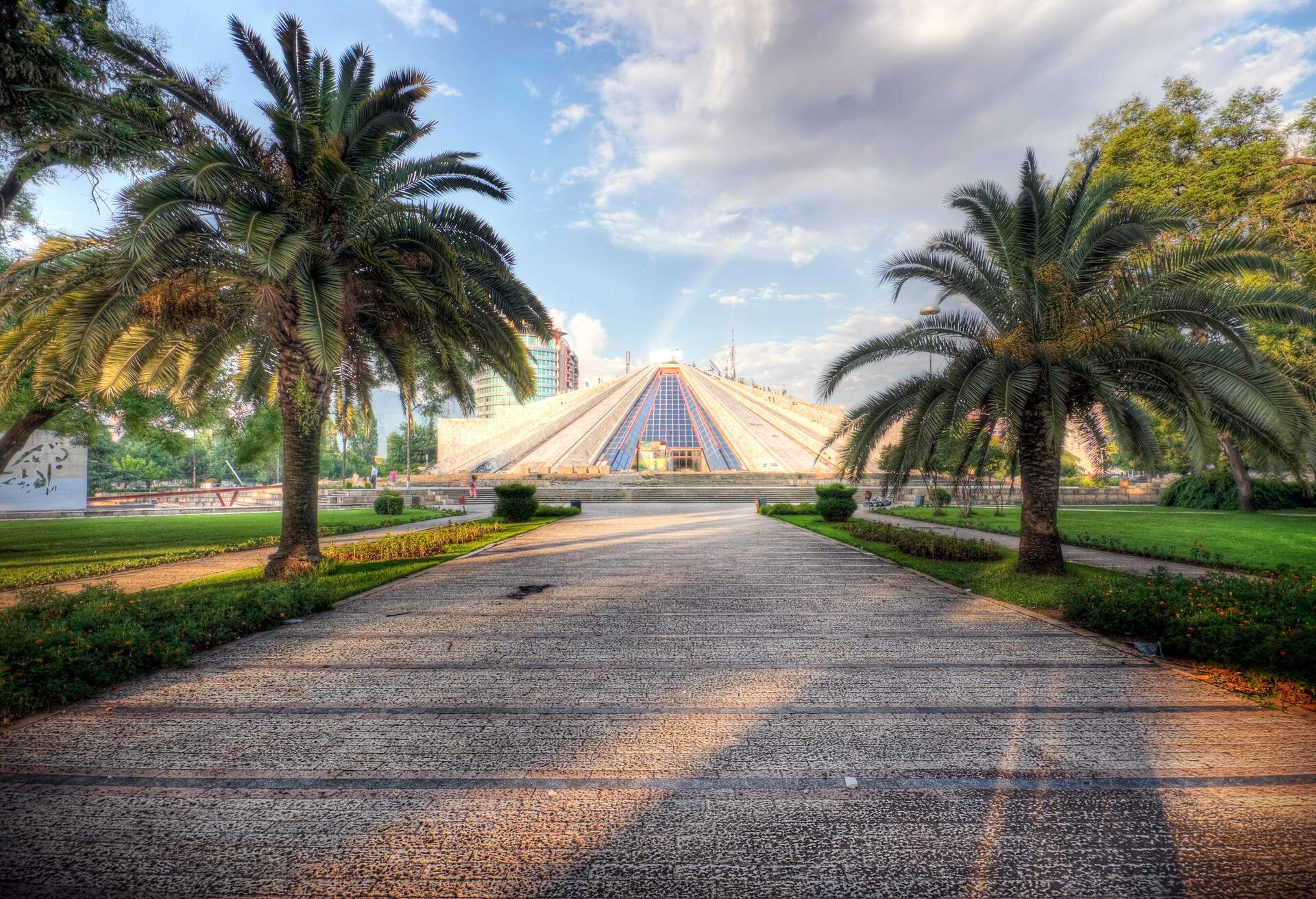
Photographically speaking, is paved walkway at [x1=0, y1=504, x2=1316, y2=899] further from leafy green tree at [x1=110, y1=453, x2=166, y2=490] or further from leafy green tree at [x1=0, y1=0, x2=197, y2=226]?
leafy green tree at [x1=110, y1=453, x2=166, y2=490]

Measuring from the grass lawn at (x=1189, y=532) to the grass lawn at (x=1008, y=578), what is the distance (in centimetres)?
203

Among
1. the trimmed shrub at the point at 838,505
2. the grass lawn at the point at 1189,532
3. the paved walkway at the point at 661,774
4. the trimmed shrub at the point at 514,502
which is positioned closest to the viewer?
the paved walkway at the point at 661,774

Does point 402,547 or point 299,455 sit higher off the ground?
point 299,455

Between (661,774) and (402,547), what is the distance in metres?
8.54

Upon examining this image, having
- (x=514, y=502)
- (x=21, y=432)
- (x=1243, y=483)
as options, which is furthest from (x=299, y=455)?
(x=1243, y=483)

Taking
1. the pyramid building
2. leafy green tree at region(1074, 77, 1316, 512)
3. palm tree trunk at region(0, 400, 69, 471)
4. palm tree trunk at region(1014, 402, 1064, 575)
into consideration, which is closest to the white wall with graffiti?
palm tree trunk at region(0, 400, 69, 471)

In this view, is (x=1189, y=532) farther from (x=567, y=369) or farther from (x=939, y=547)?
(x=567, y=369)

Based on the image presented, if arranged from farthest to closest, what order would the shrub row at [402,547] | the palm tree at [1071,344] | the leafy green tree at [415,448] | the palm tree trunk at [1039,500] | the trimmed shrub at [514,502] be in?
the leafy green tree at [415,448] < the trimmed shrub at [514,502] < the shrub row at [402,547] < the palm tree trunk at [1039,500] < the palm tree at [1071,344]

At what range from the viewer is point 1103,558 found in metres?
9.88

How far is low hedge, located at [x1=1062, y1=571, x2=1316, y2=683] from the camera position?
4.11 m

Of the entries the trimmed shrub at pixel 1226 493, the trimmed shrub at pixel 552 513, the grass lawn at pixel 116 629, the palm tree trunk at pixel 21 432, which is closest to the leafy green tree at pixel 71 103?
Result: the palm tree trunk at pixel 21 432

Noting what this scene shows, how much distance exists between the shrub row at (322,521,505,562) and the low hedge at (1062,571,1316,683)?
9.73 metres

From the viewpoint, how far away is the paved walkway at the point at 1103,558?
8.61 m

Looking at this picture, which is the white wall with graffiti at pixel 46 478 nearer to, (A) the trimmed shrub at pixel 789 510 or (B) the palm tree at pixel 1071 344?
(A) the trimmed shrub at pixel 789 510
